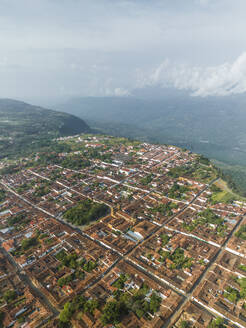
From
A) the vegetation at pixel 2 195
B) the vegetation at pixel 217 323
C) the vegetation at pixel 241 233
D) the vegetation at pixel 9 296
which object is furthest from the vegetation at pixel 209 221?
the vegetation at pixel 2 195

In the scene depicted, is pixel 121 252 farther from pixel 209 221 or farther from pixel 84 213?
pixel 209 221

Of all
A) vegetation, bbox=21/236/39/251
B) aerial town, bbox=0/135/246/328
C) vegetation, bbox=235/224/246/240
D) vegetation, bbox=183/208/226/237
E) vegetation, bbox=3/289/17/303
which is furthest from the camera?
vegetation, bbox=183/208/226/237

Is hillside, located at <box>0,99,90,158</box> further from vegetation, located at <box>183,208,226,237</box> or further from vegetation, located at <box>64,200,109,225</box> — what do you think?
vegetation, located at <box>183,208,226,237</box>

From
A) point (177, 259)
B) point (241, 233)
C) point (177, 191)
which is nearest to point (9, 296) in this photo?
point (177, 259)

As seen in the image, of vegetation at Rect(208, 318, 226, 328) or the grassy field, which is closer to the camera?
vegetation at Rect(208, 318, 226, 328)

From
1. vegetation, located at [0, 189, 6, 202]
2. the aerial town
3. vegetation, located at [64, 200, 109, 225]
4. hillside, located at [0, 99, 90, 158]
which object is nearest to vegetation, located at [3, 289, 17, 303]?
the aerial town

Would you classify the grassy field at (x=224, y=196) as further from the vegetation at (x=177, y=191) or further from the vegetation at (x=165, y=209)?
the vegetation at (x=165, y=209)
